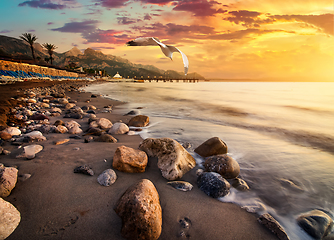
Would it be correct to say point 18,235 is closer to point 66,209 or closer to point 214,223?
→ point 66,209

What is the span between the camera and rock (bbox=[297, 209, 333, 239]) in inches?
82.6

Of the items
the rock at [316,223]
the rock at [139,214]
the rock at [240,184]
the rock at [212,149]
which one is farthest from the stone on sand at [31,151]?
the rock at [316,223]

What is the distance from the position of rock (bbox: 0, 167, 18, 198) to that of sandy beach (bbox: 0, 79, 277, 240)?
7 centimetres

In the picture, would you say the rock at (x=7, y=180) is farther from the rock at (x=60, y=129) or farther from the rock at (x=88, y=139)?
the rock at (x=60, y=129)

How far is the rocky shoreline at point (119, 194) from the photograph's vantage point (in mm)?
1885

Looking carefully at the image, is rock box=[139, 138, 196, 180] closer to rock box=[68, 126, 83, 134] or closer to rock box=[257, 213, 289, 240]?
rock box=[257, 213, 289, 240]

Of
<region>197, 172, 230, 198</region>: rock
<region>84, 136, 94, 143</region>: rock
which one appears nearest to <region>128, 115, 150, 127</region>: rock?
<region>84, 136, 94, 143</region>: rock

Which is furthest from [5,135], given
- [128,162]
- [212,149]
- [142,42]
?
[212,149]

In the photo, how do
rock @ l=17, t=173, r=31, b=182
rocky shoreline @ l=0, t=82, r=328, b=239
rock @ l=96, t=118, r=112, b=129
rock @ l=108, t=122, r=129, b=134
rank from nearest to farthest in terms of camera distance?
rocky shoreline @ l=0, t=82, r=328, b=239 → rock @ l=17, t=173, r=31, b=182 → rock @ l=108, t=122, r=129, b=134 → rock @ l=96, t=118, r=112, b=129

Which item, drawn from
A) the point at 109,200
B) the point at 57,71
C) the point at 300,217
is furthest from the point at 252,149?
the point at 57,71

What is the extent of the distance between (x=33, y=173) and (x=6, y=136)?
221 centimetres

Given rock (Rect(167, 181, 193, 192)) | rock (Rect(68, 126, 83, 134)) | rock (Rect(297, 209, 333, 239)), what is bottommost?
rock (Rect(297, 209, 333, 239))

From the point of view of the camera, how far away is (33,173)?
261 cm

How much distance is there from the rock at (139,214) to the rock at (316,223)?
200 centimetres
